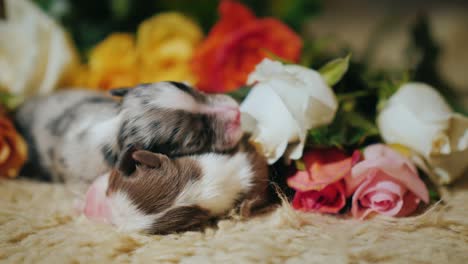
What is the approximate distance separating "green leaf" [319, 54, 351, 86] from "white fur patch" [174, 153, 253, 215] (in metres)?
0.27

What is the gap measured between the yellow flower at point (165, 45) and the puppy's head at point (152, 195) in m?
0.68

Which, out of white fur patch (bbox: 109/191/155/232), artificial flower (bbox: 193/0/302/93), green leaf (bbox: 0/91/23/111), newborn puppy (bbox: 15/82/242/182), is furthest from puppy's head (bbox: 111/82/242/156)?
green leaf (bbox: 0/91/23/111)

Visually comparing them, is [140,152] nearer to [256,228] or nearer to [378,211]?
[256,228]

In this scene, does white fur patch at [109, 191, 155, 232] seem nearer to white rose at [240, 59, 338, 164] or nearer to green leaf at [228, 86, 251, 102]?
white rose at [240, 59, 338, 164]

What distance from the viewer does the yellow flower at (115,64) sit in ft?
4.97

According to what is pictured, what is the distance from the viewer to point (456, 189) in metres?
1.08

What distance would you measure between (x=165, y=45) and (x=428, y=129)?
93 cm

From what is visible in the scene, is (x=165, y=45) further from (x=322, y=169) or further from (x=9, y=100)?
(x=322, y=169)

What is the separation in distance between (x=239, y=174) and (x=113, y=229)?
273mm

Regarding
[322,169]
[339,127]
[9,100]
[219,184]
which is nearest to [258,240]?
[219,184]

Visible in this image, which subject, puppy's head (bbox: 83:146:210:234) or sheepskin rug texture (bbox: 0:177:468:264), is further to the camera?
puppy's head (bbox: 83:146:210:234)

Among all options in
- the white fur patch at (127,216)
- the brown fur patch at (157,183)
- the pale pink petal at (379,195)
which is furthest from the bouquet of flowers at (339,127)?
the white fur patch at (127,216)

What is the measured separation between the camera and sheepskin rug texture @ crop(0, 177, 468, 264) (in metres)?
0.71

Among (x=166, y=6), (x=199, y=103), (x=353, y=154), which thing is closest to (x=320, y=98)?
(x=353, y=154)
